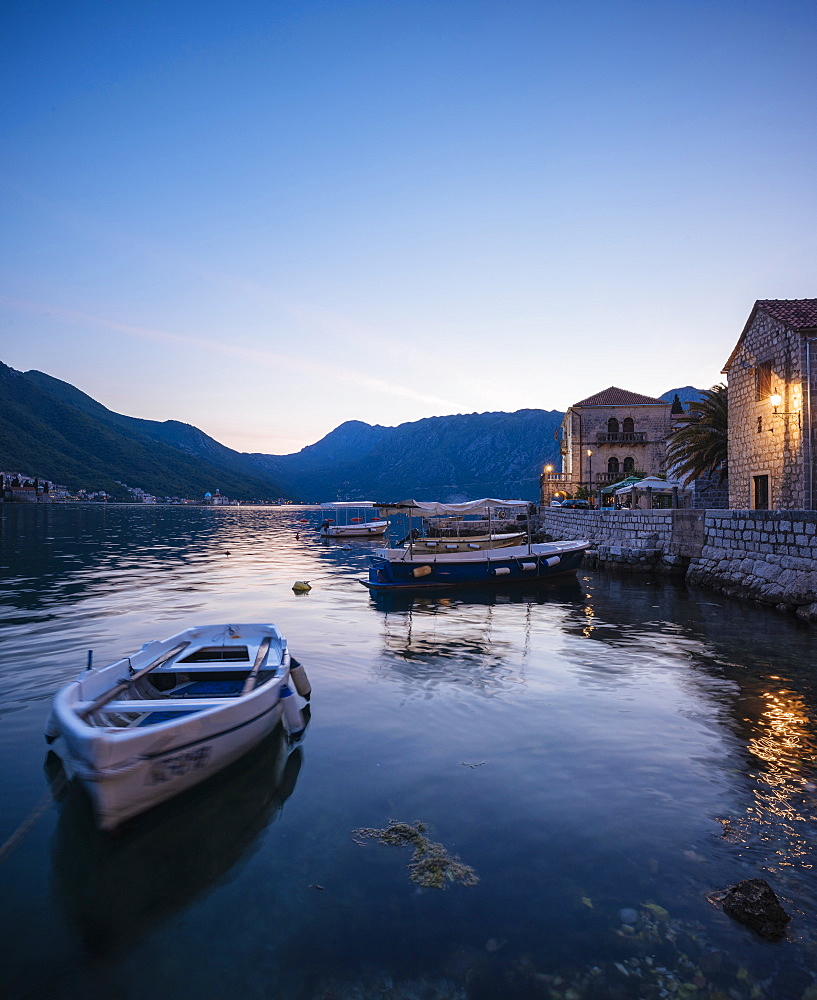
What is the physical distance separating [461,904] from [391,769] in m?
2.50

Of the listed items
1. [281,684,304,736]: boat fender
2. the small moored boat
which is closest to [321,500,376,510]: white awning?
the small moored boat

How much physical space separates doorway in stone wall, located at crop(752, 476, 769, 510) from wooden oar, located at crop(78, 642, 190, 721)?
75.0 feet

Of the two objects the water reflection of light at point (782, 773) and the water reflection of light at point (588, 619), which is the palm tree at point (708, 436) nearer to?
the water reflection of light at point (588, 619)

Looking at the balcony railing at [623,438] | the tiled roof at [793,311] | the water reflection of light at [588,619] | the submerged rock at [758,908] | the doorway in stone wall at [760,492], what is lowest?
the water reflection of light at [588,619]

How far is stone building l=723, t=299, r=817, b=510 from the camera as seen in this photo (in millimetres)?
20438

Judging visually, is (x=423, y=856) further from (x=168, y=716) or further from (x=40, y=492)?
(x=40, y=492)

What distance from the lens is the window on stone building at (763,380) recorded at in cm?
2262

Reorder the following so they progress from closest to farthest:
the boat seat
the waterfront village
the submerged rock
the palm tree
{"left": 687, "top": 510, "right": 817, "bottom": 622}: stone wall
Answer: the submerged rock, the boat seat, {"left": 687, "top": 510, "right": 817, "bottom": 622}: stone wall, the waterfront village, the palm tree

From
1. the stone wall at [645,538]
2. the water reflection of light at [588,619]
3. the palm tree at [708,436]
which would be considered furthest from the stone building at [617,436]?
the water reflection of light at [588,619]

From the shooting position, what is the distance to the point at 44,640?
13.7m

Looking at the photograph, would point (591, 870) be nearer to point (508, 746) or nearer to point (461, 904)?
point (461, 904)

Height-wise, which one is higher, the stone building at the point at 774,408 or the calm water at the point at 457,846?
the stone building at the point at 774,408

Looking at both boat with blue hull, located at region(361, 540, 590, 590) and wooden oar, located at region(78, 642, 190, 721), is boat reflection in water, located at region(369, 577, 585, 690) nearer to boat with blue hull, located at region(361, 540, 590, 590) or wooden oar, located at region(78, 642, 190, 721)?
boat with blue hull, located at region(361, 540, 590, 590)

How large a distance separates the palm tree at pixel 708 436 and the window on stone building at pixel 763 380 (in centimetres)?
691
